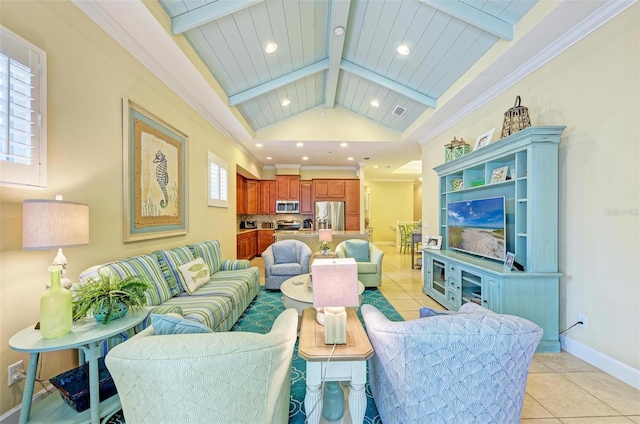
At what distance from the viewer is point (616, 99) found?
2.14m

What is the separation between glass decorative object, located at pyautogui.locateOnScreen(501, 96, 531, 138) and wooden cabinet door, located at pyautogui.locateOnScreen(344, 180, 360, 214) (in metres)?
5.50

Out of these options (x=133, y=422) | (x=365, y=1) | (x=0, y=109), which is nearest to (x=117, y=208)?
(x=0, y=109)

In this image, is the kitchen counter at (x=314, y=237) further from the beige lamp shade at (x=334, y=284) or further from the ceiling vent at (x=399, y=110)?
the beige lamp shade at (x=334, y=284)

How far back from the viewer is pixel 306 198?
8.41 m

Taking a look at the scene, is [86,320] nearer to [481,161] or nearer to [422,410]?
[422,410]

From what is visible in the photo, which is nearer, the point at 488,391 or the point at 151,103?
the point at 488,391

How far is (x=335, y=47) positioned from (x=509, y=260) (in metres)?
3.38

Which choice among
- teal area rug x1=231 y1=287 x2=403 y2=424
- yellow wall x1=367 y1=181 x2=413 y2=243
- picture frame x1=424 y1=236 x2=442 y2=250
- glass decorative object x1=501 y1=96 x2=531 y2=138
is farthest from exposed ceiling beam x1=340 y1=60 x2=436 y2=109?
yellow wall x1=367 y1=181 x2=413 y2=243

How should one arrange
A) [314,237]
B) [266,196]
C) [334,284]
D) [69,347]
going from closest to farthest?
[69,347] → [334,284] → [314,237] → [266,196]

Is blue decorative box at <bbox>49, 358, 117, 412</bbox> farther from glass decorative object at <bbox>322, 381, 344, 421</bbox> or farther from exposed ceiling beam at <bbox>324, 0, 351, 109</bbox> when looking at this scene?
exposed ceiling beam at <bbox>324, 0, 351, 109</bbox>

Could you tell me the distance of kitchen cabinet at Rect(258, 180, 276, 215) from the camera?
8391mm

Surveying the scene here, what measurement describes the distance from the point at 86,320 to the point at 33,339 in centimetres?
26

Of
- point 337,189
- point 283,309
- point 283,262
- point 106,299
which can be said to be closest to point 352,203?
point 337,189

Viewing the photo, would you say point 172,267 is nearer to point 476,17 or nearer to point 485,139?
point 476,17
